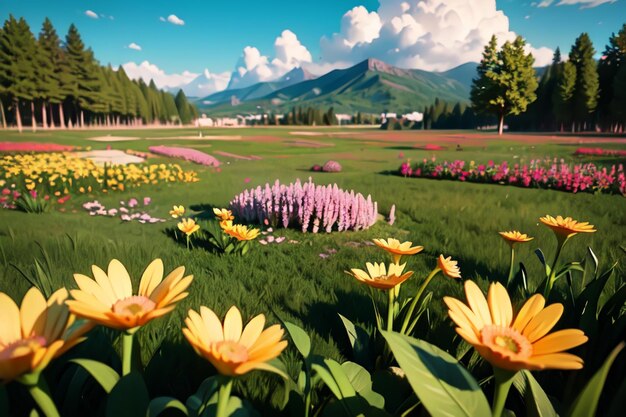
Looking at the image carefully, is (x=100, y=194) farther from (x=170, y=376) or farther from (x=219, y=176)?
(x=170, y=376)

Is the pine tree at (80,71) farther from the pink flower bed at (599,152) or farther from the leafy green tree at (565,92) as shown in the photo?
the pink flower bed at (599,152)

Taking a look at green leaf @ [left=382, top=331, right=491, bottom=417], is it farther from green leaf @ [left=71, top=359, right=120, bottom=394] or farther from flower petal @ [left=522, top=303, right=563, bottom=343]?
green leaf @ [left=71, top=359, right=120, bottom=394]

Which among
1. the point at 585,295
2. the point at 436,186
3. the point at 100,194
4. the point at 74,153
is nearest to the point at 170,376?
the point at 585,295

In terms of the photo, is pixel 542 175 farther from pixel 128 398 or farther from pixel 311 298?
pixel 128 398

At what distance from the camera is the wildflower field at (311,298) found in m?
0.59

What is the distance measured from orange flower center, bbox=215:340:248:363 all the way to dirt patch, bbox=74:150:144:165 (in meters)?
8.09

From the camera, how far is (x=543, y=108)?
1207cm

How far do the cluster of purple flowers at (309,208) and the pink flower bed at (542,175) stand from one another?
4286 millimetres

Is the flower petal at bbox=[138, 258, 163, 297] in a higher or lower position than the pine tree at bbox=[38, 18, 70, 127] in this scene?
lower

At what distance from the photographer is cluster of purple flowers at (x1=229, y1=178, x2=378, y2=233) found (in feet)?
12.1

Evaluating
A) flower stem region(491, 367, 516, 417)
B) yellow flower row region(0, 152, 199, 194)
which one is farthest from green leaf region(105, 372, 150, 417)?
yellow flower row region(0, 152, 199, 194)

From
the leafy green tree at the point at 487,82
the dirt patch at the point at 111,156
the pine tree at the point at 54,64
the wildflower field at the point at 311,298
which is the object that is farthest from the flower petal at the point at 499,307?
the pine tree at the point at 54,64

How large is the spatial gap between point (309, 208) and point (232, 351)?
3.07 metres

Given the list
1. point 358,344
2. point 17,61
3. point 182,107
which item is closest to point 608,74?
point 358,344
